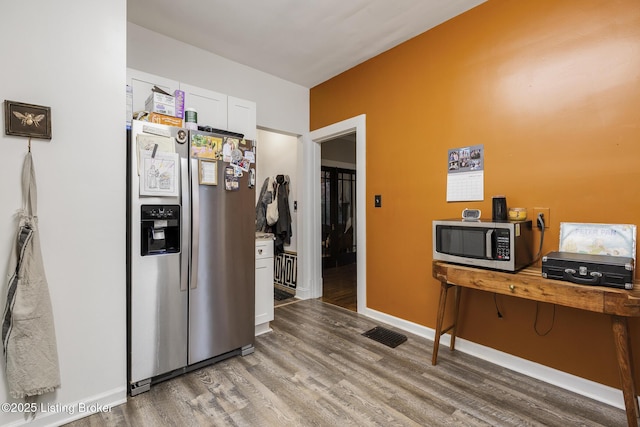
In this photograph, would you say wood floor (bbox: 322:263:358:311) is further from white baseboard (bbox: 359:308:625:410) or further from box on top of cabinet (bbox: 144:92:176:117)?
box on top of cabinet (bbox: 144:92:176:117)

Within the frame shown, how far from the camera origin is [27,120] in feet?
4.86

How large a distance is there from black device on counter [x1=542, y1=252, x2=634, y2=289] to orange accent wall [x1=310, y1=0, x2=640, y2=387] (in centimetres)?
36

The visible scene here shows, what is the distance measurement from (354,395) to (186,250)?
4.74 feet

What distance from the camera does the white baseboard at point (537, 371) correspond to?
176 cm

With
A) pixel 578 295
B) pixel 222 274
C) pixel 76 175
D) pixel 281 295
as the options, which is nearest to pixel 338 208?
pixel 281 295

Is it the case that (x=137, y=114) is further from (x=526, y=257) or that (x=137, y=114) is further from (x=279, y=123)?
(x=526, y=257)

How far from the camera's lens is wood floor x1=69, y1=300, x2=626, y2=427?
162cm

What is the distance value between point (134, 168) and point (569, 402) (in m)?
3.02

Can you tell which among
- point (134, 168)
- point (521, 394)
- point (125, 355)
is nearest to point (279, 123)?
point (134, 168)

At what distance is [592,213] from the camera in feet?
5.95

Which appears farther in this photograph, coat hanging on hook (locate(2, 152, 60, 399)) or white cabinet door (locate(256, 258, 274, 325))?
white cabinet door (locate(256, 258, 274, 325))

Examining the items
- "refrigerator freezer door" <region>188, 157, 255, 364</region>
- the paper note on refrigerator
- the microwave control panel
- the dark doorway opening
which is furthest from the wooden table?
the dark doorway opening

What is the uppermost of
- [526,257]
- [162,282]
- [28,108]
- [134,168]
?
[28,108]

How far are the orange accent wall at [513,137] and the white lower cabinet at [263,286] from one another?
1.09 metres
